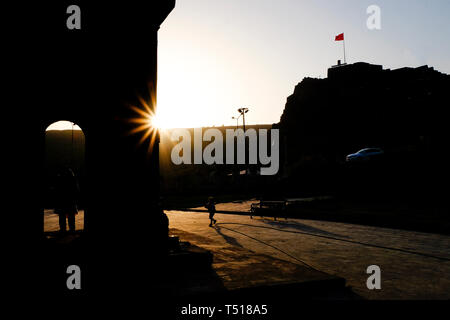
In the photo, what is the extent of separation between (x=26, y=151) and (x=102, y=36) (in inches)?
97.3

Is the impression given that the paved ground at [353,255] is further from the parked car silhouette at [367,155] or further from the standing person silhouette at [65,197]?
the parked car silhouette at [367,155]

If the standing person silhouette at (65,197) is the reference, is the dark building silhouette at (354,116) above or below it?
above

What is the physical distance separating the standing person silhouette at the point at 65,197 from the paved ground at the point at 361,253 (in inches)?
126

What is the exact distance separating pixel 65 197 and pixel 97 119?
383 cm

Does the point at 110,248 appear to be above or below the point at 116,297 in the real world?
Answer: above

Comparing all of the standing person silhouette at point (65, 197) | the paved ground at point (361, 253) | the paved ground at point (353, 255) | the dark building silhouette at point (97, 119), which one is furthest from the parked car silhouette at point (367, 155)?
the dark building silhouette at point (97, 119)

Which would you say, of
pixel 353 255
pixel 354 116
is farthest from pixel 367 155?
pixel 354 116

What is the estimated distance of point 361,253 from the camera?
8195mm

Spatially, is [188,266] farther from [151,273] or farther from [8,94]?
[8,94]

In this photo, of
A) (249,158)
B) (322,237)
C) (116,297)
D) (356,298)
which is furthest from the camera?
(249,158)

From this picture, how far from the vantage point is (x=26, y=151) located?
5.54 metres

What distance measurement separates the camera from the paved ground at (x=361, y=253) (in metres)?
5.48

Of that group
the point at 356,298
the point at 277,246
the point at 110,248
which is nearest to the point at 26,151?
the point at 110,248

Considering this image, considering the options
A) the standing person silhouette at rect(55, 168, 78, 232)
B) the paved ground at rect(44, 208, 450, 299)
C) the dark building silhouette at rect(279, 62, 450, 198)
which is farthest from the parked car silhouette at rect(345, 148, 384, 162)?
the standing person silhouette at rect(55, 168, 78, 232)
